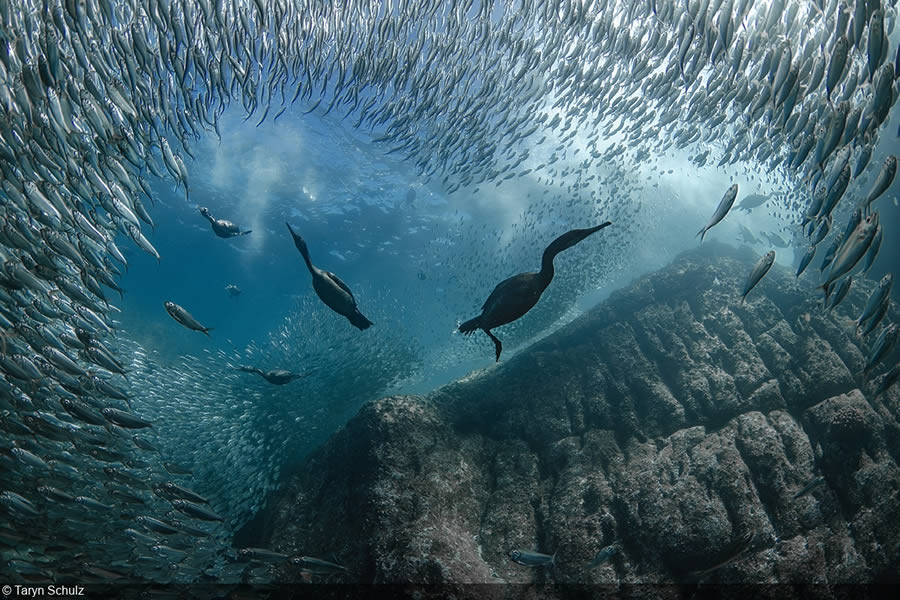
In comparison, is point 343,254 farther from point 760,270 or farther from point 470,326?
point 760,270

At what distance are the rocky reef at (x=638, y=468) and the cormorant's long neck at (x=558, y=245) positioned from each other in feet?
12.1

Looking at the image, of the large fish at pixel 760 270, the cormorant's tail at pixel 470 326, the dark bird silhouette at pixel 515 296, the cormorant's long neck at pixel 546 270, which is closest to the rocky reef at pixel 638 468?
the large fish at pixel 760 270

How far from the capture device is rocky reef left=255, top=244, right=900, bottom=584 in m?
4.47

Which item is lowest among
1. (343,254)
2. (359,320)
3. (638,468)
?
(638,468)

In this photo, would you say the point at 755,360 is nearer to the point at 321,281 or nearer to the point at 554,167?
the point at 321,281

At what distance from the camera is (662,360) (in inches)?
328

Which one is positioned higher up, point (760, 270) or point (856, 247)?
point (760, 270)

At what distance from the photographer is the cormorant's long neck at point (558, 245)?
2.55m

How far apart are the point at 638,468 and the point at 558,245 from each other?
4.89 metres

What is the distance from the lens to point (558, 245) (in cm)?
269

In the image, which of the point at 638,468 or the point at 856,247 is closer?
the point at 856,247

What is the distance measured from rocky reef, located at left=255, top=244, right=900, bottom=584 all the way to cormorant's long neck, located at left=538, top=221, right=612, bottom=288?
12.1 feet

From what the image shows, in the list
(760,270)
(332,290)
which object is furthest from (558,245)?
(760,270)

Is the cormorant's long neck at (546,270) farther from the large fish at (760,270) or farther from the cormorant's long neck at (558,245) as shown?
the large fish at (760,270)
